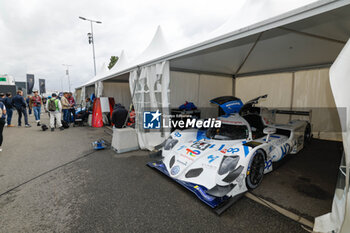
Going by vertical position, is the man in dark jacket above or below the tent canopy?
below

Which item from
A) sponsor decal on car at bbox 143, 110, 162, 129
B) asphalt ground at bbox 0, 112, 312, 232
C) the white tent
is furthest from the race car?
sponsor decal on car at bbox 143, 110, 162, 129

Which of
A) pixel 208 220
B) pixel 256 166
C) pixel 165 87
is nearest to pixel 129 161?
pixel 165 87

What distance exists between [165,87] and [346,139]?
3400 millimetres

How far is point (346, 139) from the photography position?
1.42 m

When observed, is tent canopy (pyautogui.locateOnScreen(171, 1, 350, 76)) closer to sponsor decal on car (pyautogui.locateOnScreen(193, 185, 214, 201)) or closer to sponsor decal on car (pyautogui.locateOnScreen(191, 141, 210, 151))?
sponsor decal on car (pyautogui.locateOnScreen(191, 141, 210, 151))

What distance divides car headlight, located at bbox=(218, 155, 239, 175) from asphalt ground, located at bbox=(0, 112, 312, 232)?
497 mm

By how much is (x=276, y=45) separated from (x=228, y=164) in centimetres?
390

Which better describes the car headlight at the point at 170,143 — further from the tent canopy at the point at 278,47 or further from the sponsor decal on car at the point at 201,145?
the tent canopy at the point at 278,47

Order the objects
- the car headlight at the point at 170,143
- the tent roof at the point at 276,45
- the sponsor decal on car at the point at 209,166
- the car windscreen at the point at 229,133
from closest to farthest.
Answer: the tent roof at the point at 276,45, the sponsor decal on car at the point at 209,166, the car windscreen at the point at 229,133, the car headlight at the point at 170,143

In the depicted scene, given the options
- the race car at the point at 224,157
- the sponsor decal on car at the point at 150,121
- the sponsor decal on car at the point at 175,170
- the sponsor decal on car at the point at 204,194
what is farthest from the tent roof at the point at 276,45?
the sponsor decal on car at the point at 204,194

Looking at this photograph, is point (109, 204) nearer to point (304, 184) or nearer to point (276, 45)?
point (304, 184)

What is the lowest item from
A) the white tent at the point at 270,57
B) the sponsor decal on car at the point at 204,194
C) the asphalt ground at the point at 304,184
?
the asphalt ground at the point at 304,184

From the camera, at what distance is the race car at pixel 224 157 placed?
222cm

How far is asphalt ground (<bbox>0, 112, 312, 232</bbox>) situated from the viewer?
77.4 inches
